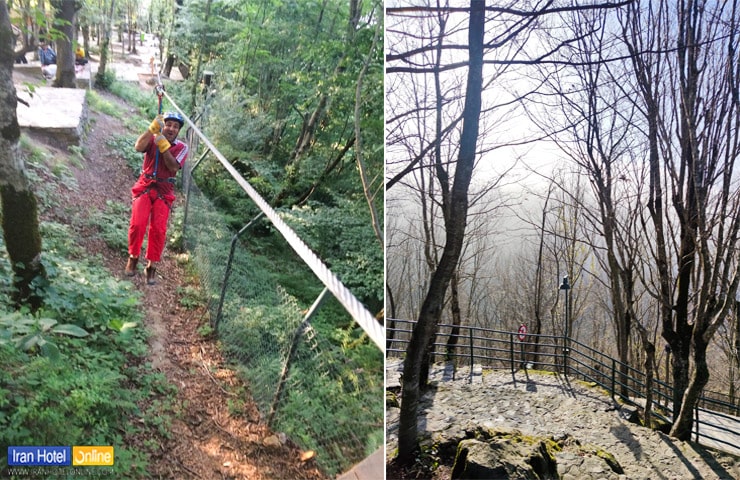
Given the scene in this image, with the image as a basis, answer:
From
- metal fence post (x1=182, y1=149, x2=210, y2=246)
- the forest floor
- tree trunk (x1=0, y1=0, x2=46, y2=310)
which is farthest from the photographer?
metal fence post (x1=182, y1=149, x2=210, y2=246)

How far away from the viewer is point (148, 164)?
1478 mm

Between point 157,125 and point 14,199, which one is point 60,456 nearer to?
point 14,199

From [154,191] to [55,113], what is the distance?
35 centimetres

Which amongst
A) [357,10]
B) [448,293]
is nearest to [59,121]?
[357,10]

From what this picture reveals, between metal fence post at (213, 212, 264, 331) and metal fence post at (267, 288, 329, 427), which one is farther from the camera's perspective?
metal fence post at (213, 212, 264, 331)

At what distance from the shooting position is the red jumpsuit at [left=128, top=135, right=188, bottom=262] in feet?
4.67

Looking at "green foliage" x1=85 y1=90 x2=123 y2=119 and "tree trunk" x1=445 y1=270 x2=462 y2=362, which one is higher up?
"green foliage" x1=85 y1=90 x2=123 y2=119

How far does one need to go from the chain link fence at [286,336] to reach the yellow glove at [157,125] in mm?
205

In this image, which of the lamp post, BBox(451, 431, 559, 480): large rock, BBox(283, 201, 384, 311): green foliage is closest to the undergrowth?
BBox(283, 201, 384, 311): green foliage

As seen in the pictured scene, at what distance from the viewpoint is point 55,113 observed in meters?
1.30

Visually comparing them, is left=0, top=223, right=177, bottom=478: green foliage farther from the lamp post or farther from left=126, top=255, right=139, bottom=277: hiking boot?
the lamp post

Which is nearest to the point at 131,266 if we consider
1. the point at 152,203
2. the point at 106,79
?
the point at 152,203


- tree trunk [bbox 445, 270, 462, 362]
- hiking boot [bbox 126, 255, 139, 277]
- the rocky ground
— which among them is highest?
hiking boot [bbox 126, 255, 139, 277]

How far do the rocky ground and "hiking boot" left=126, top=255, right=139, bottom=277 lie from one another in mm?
876
